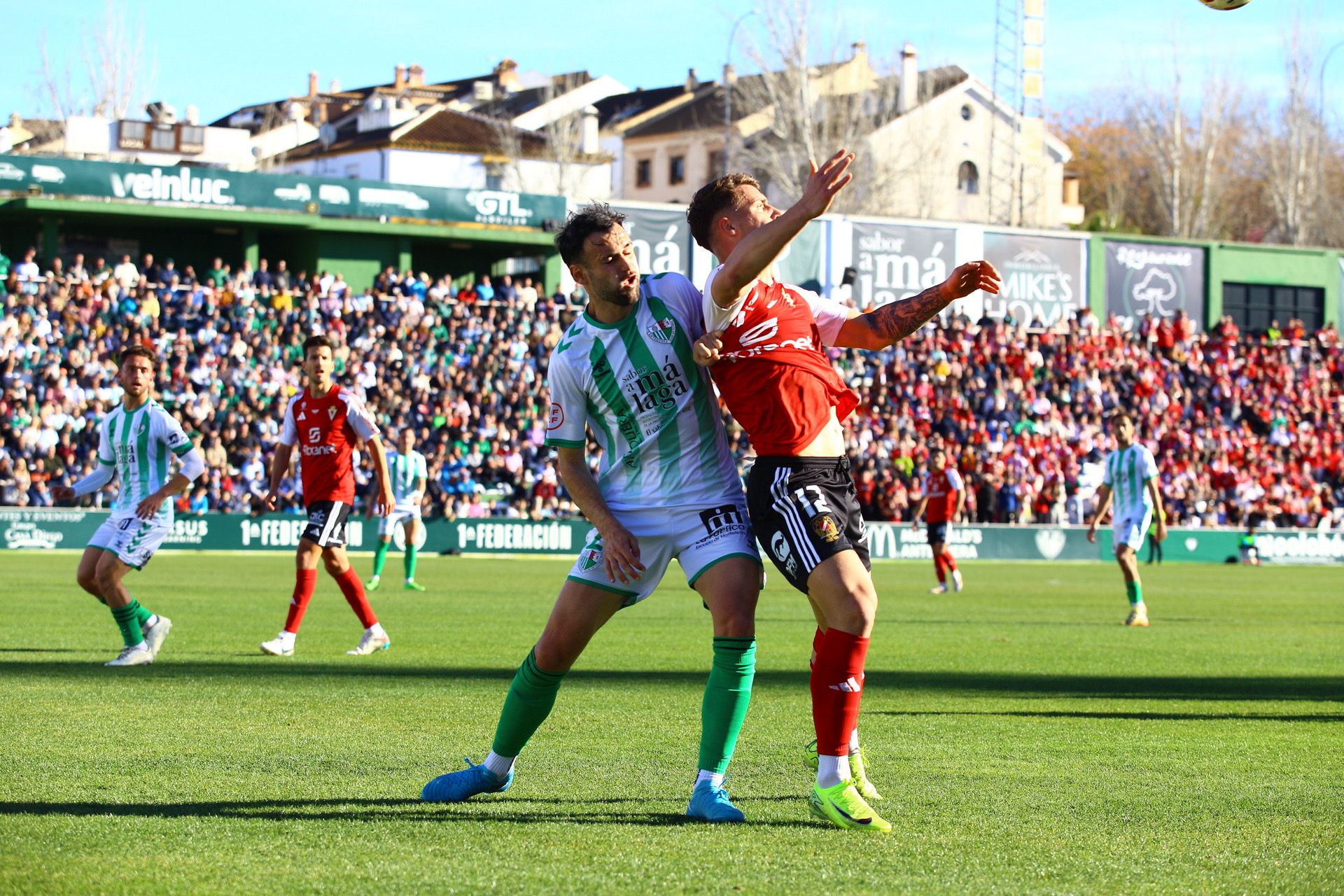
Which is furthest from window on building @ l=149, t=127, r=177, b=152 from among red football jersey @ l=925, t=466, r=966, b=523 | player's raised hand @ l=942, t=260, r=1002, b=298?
player's raised hand @ l=942, t=260, r=1002, b=298

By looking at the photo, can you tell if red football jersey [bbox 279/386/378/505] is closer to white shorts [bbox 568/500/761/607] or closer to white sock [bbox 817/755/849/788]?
white shorts [bbox 568/500/761/607]

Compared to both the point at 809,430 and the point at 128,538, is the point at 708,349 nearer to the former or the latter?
the point at 809,430

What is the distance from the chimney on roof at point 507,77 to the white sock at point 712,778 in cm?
8172

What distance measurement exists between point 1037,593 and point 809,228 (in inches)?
826

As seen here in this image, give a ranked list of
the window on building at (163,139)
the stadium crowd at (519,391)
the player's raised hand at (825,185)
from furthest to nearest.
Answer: the window on building at (163,139), the stadium crowd at (519,391), the player's raised hand at (825,185)

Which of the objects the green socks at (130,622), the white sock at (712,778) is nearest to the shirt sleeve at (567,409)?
the white sock at (712,778)

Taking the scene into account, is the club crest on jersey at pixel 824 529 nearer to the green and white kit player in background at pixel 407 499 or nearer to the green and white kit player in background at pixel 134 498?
the green and white kit player in background at pixel 134 498

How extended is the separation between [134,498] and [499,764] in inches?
248

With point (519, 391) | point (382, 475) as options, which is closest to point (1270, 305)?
point (519, 391)

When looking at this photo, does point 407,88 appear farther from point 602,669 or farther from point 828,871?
point 828,871

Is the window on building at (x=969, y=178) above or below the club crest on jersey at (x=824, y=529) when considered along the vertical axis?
above

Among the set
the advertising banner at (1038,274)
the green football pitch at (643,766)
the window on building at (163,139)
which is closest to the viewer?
the green football pitch at (643,766)

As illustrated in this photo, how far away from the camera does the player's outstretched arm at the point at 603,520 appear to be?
5859 millimetres

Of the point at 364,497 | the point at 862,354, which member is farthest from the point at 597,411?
the point at 862,354
